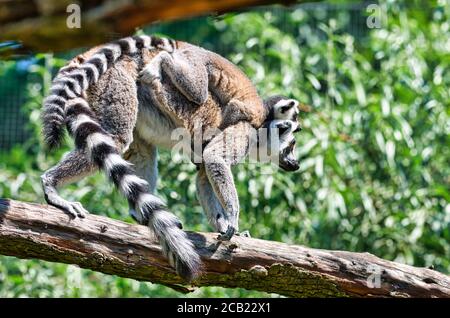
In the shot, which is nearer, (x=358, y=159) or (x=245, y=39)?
(x=358, y=159)

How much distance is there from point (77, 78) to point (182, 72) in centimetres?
74

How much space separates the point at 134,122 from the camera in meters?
4.28

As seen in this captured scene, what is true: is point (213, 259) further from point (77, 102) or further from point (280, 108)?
point (280, 108)

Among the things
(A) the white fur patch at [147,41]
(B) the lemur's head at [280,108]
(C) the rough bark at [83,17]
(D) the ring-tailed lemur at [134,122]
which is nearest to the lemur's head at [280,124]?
(B) the lemur's head at [280,108]

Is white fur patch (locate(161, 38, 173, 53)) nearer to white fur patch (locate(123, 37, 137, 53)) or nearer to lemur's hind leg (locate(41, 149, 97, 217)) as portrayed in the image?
white fur patch (locate(123, 37, 137, 53))

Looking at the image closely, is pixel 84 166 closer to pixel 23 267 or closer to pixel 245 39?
pixel 23 267

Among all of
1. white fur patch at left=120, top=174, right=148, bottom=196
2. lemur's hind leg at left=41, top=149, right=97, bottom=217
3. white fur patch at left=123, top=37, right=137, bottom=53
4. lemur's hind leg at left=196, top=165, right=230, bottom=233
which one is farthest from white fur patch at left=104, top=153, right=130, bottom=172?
lemur's hind leg at left=196, top=165, right=230, bottom=233

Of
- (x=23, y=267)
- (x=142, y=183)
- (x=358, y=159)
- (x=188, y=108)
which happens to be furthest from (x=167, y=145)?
(x=358, y=159)

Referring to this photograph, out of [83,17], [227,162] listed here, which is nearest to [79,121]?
[227,162]

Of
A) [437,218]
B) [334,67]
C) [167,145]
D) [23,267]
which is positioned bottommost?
[23,267]

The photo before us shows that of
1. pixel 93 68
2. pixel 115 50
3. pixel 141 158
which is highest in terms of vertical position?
pixel 115 50

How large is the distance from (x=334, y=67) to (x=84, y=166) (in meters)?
4.53

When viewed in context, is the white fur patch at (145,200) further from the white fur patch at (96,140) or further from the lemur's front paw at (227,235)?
the lemur's front paw at (227,235)

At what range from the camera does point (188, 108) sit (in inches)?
182
